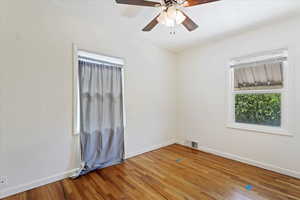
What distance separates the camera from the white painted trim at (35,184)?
1836 mm

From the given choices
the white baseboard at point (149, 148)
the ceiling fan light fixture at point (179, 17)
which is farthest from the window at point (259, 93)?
the ceiling fan light fixture at point (179, 17)

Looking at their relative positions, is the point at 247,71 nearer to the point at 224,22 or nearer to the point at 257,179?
the point at 224,22

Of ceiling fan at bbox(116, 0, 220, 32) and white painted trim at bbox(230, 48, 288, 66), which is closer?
ceiling fan at bbox(116, 0, 220, 32)

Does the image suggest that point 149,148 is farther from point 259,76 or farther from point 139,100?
point 259,76

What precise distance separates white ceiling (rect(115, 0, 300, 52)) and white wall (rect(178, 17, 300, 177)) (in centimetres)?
25

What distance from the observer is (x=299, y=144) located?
2197mm

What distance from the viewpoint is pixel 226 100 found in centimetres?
301

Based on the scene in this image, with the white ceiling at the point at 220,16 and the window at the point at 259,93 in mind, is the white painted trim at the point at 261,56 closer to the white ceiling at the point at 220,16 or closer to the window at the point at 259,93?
the window at the point at 259,93

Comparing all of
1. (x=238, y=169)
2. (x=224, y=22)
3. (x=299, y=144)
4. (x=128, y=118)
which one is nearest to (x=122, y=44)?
(x=128, y=118)

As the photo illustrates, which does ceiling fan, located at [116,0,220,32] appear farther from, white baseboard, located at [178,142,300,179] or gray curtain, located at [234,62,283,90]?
white baseboard, located at [178,142,300,179]

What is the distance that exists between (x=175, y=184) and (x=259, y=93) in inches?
88.5

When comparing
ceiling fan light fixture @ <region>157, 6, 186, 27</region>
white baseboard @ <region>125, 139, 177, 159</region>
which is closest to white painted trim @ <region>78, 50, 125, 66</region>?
ceiling fan light fixture @ <region>157, 6, 186, 27</region>

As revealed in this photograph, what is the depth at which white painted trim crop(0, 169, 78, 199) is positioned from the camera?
184 cm

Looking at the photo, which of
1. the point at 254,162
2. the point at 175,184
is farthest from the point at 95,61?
the point at 254,162
